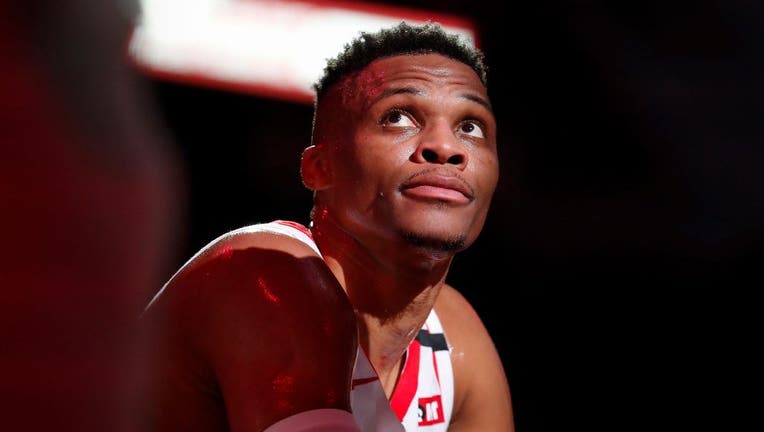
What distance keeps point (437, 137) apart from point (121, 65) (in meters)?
0.70

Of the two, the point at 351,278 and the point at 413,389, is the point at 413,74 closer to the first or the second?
the point at 351,278

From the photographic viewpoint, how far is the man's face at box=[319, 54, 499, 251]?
1.09 meters

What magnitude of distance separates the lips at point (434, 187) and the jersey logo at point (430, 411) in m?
0.45

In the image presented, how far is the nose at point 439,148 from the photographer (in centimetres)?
111

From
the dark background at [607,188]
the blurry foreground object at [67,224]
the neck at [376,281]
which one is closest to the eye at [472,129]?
the neck at [376,281]

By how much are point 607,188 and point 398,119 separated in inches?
53.8

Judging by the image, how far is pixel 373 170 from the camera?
1119mm

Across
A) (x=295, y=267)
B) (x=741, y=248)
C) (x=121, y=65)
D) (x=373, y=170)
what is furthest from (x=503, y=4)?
(x=121, y=65)

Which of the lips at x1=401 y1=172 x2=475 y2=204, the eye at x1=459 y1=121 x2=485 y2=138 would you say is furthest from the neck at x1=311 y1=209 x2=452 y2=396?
the eye at x1=459 y1=121 x2=485 y2=138

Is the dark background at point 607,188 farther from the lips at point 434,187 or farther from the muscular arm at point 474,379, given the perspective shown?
the lips at point 434,187

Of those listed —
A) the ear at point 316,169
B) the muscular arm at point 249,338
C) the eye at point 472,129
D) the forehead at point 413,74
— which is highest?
the forehead at point 413,74

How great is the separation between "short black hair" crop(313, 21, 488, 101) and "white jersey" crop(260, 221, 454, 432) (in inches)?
12.6

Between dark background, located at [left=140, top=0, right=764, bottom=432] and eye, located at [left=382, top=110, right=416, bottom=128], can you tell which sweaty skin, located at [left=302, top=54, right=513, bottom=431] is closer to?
eye, located at [left=382, top=110, right=416, bottom=128]

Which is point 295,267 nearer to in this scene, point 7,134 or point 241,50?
point 7,134
